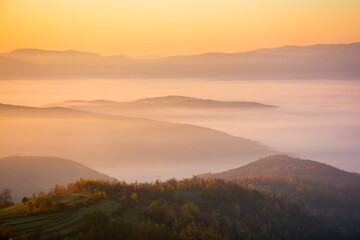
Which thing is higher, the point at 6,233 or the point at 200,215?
the point at 6,233

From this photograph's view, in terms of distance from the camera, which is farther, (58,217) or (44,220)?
(58,217)

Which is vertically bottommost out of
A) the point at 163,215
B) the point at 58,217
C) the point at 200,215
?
the point at 200,215

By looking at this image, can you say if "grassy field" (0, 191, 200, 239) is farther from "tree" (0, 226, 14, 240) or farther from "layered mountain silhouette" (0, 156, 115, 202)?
"layered mountain silhouette" (0, 156, 115, 202)

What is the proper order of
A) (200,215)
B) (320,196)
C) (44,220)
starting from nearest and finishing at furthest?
(44,220) < (200,215) < (320,196)

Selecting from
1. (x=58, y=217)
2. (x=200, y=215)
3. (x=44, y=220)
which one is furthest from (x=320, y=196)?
(x=44, y=220)

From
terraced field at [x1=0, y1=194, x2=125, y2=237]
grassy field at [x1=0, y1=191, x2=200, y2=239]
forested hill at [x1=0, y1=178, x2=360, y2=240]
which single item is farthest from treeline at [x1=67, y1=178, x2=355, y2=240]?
terraced field at [x1=0, y1=194, x2=125, y2=237]

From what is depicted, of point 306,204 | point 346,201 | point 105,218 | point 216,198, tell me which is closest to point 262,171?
point 346,201

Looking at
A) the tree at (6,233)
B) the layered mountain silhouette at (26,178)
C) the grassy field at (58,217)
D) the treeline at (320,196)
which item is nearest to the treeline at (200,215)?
the grassy field at (58,217)

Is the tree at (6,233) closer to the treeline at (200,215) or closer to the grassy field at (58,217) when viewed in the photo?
the grassy field at (58,217)

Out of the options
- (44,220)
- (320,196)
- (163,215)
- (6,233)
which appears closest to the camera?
(6,233)

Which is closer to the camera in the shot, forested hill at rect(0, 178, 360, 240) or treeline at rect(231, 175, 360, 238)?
forested hill at rect(0, 178, 360, 240)

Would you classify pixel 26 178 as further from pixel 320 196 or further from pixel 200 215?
pixel 200 215

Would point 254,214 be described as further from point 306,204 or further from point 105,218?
point 105,218
